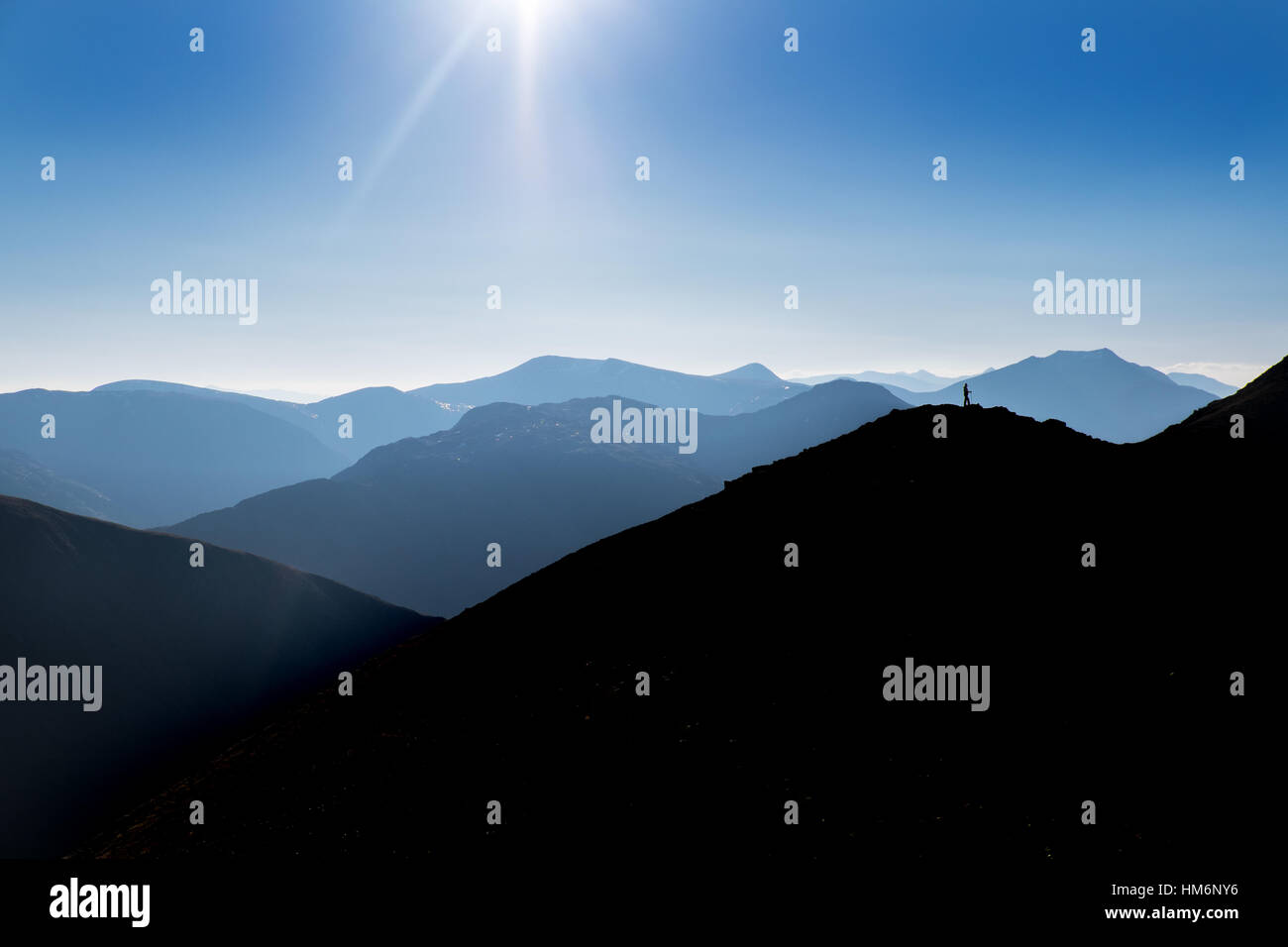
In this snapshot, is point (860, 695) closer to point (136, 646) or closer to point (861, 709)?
point (861, 709)

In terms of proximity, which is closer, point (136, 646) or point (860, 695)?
Result: point (860, 695)

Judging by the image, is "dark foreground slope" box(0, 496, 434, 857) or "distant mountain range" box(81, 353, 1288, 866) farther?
"dark foreground slope" box(0, 496, 434, 857)

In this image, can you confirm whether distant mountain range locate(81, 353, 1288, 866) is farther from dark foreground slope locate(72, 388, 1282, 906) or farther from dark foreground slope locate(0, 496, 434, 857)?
dark foreground slope locate(0, 496, 434, 857)

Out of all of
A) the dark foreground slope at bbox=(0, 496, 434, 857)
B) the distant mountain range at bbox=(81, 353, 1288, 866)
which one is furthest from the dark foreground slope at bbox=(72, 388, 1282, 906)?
the dark foreground slope at bbox=(0, 496, 434, 857)

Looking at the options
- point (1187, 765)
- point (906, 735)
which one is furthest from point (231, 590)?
point (1187, 765)

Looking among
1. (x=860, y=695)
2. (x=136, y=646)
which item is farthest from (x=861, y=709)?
(x=136, y=646)
